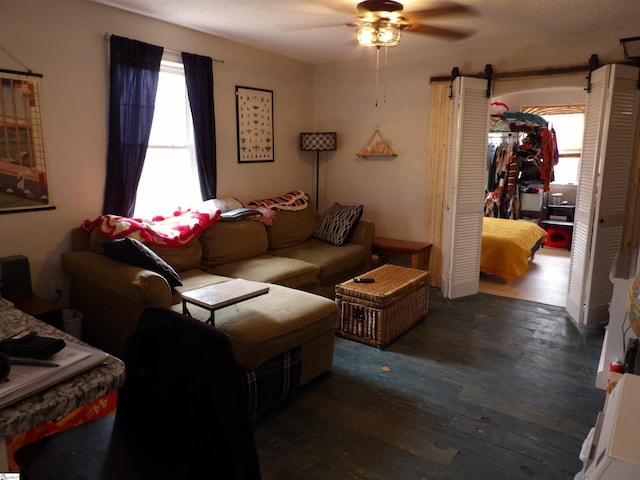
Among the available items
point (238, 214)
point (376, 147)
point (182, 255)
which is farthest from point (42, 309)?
point (376, 147)

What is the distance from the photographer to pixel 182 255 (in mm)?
3438

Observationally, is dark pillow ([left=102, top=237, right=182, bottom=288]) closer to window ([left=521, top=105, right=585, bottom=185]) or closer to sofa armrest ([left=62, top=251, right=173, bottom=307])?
sofa armrest ([left=62, top=251, right=173, bottom=307])

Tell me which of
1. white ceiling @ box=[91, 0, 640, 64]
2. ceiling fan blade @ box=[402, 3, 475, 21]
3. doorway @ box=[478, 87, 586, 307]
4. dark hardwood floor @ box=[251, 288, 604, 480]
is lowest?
dark hardwood floor @ box=[251, 288, 604, 480]

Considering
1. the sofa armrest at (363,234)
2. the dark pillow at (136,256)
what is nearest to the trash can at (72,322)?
the dark pillow at (136,256)

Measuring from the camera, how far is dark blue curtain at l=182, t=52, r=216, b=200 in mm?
3863

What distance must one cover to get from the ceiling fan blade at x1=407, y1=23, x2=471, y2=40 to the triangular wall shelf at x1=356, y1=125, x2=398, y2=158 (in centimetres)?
125

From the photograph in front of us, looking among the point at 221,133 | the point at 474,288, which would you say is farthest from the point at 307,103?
the point at 474,288

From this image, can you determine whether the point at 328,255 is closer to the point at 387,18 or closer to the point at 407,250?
the point at 407,250

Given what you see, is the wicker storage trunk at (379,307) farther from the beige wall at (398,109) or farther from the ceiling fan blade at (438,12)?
the ceiling fan blade at (438,12)

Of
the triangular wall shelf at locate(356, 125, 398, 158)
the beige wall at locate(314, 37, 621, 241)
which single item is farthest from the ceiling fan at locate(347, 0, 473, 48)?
the triangular wall shelf at locate(356, 125, 398, 158)

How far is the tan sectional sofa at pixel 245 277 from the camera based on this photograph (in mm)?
2486

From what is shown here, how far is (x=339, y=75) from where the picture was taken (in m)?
5.12

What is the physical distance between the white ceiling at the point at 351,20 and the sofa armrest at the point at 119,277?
178 centimetres

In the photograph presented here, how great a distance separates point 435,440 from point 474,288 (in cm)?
254
